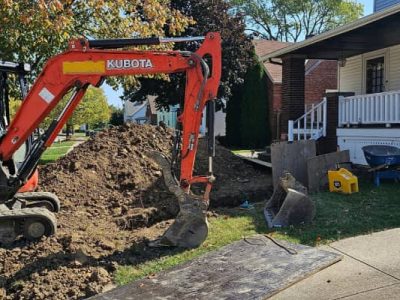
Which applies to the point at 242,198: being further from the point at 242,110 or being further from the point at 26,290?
the point at 242,110

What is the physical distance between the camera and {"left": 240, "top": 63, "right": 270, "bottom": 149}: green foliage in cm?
2892

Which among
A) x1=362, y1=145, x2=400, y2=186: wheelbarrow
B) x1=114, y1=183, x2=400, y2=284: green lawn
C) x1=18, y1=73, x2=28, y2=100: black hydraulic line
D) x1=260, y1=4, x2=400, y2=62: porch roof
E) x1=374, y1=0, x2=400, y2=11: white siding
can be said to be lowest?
x1=114, y1=183, x2=400, y2=284: green lawn

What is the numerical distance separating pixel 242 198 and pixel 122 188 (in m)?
2.54

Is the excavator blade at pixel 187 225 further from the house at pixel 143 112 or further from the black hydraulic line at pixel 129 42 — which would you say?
the house at pixel 143 112

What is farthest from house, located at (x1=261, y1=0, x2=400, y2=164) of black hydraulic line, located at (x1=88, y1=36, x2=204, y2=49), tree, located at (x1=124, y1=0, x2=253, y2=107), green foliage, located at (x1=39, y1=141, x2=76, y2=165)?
green foliage, located at (x1=39, y1=141, x2=76, y2=165)

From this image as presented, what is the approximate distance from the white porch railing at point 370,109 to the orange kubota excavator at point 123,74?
7323 mm

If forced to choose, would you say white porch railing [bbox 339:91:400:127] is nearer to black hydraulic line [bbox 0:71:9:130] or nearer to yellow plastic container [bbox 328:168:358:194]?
yellow plastic container [bbox 328:168:358:194]

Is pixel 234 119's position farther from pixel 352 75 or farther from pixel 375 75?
pixel 375 75

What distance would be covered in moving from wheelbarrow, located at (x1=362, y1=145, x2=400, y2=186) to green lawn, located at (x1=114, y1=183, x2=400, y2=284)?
0.99 metres

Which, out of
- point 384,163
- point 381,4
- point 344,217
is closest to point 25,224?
point 344,217

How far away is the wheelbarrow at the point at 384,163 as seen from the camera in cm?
1098

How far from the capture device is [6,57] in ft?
→ 40.0

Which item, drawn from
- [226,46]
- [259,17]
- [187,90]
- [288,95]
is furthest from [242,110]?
[259,17]

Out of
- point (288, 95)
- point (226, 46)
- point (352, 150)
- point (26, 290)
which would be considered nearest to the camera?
point (26, 290)
